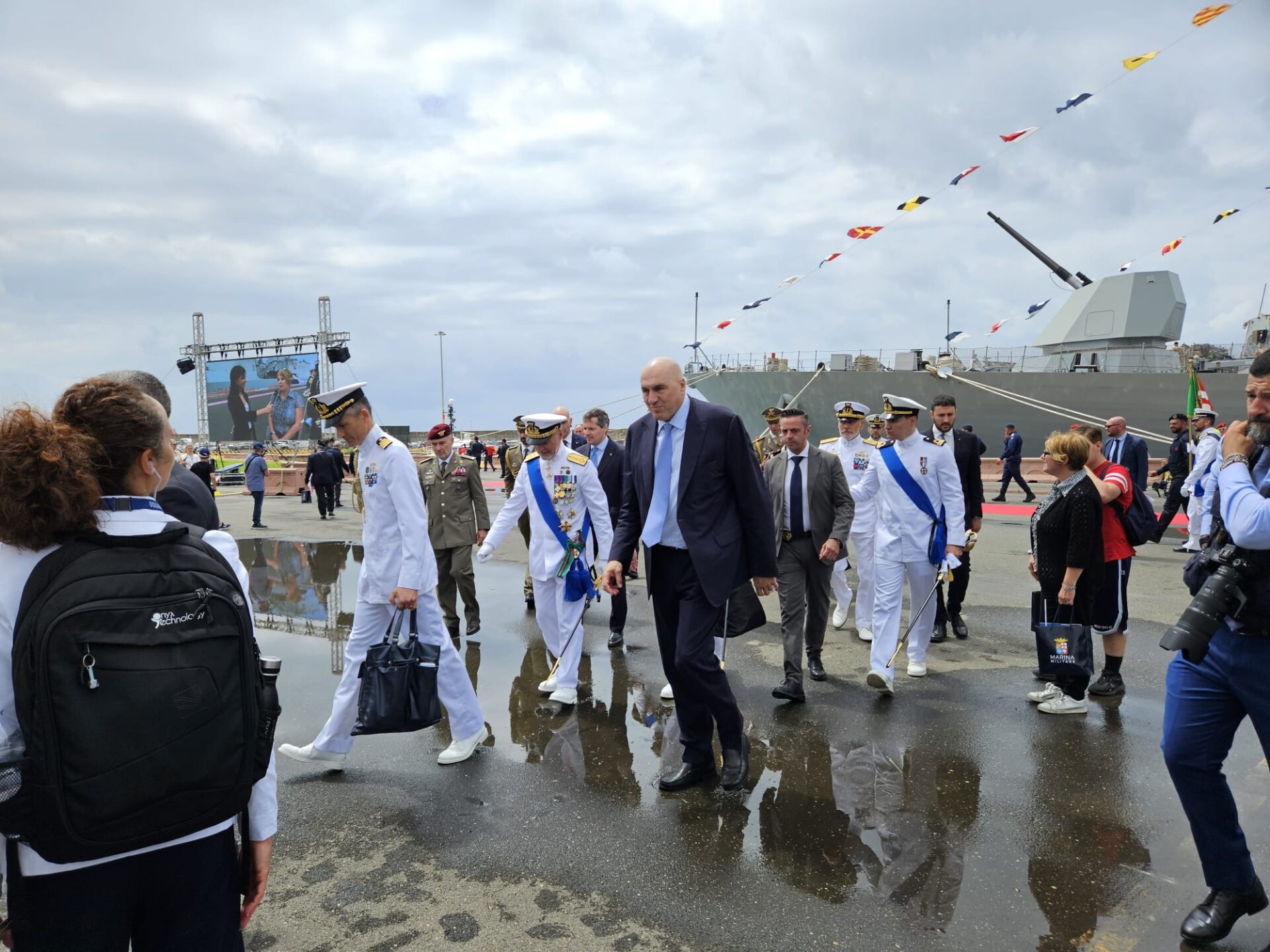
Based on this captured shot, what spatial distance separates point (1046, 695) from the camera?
525cm

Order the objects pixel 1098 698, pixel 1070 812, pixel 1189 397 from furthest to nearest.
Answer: pixel 1189 397
pixel 1098 698
pixel 1070 812

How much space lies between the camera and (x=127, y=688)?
4.67 feet

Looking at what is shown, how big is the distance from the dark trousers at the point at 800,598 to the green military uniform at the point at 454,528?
283cm

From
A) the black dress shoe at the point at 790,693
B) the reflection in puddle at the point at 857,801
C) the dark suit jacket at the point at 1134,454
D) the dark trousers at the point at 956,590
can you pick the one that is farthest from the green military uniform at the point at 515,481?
the dark suit jacket at the point at 1134,454

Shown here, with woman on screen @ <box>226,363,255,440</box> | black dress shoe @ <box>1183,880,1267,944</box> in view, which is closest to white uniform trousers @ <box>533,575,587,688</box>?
black dress shoe @ <box>1183,880,1267,944</box>

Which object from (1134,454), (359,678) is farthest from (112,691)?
(1134,454)

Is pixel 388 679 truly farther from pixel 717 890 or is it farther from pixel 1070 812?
pixel 1070 812

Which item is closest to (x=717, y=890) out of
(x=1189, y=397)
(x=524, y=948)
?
(x=524, y=948)

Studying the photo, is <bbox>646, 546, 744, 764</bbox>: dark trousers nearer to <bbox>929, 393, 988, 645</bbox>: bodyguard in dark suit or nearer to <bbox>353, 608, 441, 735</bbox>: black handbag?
<bbox>353, 608, 441, 735</bbox>: black handbag

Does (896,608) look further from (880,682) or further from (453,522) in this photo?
(453,522)

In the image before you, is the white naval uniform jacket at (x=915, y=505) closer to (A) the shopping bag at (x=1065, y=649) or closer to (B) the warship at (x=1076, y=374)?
(A) the shopping bag at (x=1065, y=649)

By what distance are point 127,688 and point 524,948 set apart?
1890mm

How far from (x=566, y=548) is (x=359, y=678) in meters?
1.74

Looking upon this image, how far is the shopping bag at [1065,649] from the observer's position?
4730 mm
